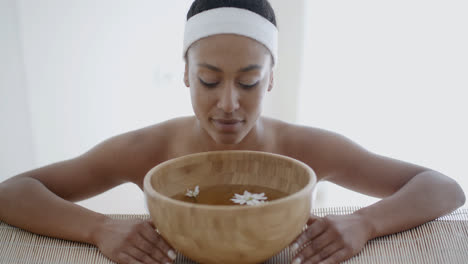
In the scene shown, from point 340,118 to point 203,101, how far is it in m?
1.17

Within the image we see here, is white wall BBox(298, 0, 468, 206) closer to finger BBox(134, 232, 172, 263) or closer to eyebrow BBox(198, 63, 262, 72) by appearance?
eyebrow BBox(198, 63, 262, 72)

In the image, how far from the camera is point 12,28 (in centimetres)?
185

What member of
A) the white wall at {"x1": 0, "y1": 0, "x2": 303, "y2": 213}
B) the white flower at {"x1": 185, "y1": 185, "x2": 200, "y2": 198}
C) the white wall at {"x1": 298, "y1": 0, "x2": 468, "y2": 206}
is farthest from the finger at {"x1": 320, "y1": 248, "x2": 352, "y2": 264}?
the white wall at {"x1": 0, "y1": 0, "x2": 303, "y2": 213}

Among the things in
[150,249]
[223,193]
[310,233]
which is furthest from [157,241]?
[310,233]

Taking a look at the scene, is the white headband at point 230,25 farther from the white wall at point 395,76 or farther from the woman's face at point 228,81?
the white wall at point 395,76

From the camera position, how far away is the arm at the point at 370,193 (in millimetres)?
671

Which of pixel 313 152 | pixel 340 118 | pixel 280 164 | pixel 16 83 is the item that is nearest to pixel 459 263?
pixel 280 164

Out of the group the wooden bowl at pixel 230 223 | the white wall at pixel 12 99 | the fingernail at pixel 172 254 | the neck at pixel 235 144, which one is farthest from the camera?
the white wall at pixel 12 99

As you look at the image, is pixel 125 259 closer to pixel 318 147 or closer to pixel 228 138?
pixel 228 138

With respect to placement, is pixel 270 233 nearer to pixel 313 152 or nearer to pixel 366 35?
pixel 313 152

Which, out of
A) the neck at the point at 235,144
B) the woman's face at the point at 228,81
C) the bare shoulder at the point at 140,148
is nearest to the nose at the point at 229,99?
the woman's face at the point at 228,81

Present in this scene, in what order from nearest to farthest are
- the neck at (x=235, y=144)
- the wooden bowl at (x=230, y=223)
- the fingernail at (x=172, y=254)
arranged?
the wooden bowl at (x=230, y=223)
the fingernail at (x=172, y=254)
the neck at (x=235, y=144)

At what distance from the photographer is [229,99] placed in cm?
80

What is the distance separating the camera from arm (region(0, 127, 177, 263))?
683mm
